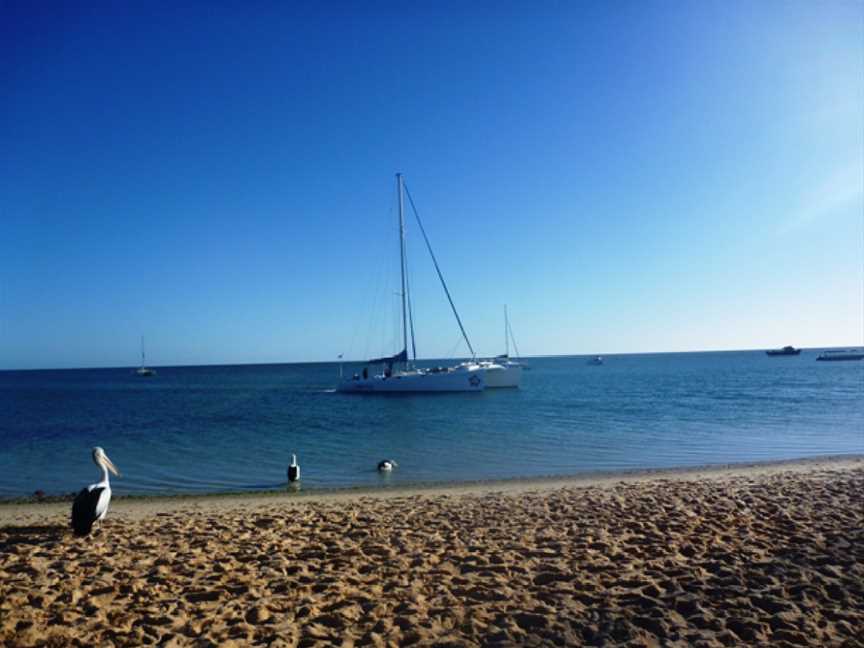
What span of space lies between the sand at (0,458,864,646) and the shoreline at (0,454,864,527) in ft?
5.05

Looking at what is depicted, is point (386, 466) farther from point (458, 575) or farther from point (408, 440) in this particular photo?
point (458, 575)

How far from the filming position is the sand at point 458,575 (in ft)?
16.9

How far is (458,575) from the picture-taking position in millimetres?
6512

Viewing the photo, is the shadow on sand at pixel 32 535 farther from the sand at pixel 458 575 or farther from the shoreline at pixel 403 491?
the shoreline at pixel 403 491

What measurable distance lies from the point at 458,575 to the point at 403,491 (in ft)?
22.2

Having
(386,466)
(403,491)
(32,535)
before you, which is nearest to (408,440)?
(386,466)

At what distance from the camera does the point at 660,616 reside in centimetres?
536

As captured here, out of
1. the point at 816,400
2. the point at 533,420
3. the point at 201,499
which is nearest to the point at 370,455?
the point at 201,499

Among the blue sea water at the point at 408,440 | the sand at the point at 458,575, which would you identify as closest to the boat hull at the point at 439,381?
the blue sea water at the point at 408,440

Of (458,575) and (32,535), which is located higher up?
(32,535)

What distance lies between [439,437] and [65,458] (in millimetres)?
13192

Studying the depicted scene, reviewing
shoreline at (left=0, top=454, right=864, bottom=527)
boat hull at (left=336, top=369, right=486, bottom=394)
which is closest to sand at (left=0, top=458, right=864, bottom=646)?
shoreline at (left=0, top=454, right=864, bottom=527)

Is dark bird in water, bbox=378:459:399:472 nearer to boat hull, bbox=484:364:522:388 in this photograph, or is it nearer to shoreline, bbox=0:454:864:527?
shoreline, bbox=0:454:864:527

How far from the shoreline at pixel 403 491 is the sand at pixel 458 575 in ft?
5.05
